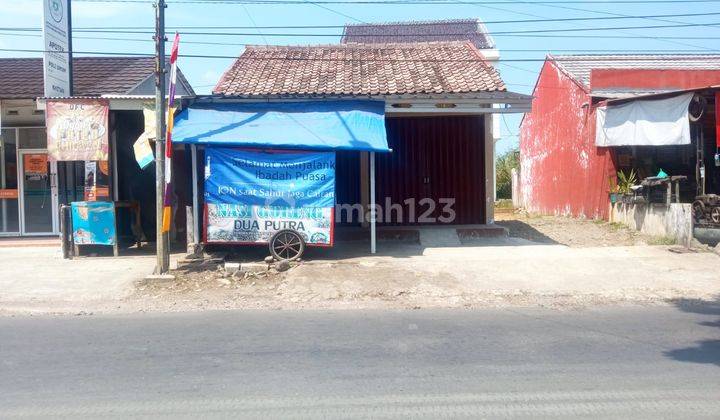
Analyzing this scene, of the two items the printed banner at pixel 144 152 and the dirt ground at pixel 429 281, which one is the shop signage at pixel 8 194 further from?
the printed banner at pixel 144 152

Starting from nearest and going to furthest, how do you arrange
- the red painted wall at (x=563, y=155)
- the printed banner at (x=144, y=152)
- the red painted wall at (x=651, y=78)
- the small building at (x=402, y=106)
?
the printed banner at (x=144, y=152) < the small building at (x=402, y=106) < the red painted wall at (x=563, y=155) < the red painted wall at (x=651, y=78)

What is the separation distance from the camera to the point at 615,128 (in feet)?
51.8

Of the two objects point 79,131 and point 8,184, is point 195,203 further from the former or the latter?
point 8,184

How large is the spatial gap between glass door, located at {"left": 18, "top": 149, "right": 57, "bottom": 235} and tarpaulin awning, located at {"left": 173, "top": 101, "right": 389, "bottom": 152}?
4735 millimetres

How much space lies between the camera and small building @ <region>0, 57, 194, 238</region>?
14.1 m

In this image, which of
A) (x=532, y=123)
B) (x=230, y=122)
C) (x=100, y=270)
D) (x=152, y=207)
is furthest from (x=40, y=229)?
(x=532, y=123)

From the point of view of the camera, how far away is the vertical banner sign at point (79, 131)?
12.0 meters

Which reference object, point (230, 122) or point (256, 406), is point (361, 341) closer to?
point (256, 406)

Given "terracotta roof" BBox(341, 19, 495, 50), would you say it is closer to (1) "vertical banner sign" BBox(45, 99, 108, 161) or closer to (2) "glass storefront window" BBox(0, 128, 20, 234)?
(2) "glass storefront window" BBox(0, 128, 20, 234)

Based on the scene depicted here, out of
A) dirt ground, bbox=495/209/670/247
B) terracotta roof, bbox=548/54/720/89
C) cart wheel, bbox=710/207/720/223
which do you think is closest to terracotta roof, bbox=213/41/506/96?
dirt ground, bbox=495/209/670/247

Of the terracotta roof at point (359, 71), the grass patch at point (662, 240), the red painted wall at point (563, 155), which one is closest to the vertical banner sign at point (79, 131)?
the terracotta roof at point (359, 71)

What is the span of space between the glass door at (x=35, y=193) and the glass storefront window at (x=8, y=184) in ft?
0.64

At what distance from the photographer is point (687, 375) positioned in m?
5.48

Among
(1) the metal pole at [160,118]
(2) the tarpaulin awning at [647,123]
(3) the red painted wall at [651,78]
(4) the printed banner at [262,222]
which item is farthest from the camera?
(3) the red painted wall at [651,78]
